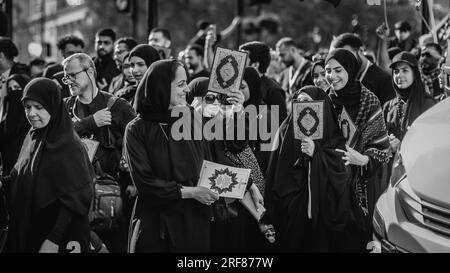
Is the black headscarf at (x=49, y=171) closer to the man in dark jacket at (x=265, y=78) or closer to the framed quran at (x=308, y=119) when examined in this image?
the framed quran at (x=308, y=119)

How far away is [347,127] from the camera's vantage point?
26.5ft

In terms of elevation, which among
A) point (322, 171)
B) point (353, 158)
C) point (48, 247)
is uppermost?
point (353, 158)

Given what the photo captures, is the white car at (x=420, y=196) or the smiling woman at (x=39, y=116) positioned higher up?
the smiling woman at (x=39, y=116)

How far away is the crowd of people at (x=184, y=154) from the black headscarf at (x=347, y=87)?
11 millimetres

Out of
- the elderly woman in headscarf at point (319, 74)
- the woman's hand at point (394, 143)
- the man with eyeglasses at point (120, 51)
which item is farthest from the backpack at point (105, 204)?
the man with eyeglasses at point (120, 51)

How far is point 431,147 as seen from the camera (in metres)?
5.75

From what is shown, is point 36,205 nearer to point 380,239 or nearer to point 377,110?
point 380,239

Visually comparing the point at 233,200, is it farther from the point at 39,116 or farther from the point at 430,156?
the point at 430,156

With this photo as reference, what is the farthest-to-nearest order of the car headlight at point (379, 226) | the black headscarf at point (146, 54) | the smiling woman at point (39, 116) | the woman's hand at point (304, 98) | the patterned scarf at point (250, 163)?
the black headscarf at point (146, 54) < the patterned scarf at point (250, 163) < the woman's hand at point (304, 98) < the smiling woman at point (39, 116) < the car headlight at point (379, 226)

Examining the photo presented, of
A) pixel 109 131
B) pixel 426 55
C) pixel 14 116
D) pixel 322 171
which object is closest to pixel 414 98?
pixel 322 171

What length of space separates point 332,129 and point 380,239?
6.14 ft

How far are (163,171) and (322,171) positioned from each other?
5.85ft

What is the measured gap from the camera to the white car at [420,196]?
5.48m

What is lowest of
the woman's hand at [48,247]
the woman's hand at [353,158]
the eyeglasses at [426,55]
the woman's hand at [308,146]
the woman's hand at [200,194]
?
the woman's hand at [48,247]
